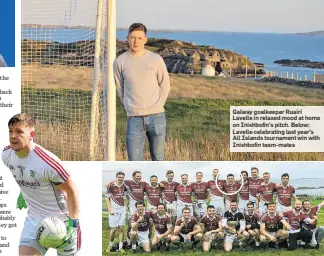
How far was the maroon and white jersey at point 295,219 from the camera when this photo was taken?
338 inches

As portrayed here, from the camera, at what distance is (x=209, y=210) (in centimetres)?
855

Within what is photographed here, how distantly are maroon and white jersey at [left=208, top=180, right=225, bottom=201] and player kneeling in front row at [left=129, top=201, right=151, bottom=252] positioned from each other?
60cm

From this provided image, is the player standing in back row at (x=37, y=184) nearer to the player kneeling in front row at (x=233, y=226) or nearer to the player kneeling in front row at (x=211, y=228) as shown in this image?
the player kneeling in front row at (x=211, y=228)

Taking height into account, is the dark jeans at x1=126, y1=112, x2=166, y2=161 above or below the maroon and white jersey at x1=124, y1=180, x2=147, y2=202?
above

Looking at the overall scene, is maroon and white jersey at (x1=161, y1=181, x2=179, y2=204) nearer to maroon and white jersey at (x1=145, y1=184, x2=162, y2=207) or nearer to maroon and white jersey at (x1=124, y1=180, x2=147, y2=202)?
maroon and white jersey at (x1=145, y1=184, x2=162, y2=207)

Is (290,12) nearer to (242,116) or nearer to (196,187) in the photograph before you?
(242,116)

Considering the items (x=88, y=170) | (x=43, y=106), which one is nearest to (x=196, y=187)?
(x=88, y=170)

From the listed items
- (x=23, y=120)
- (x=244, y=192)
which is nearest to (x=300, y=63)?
(x=244, y=192)

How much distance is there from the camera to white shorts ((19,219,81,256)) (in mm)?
8031

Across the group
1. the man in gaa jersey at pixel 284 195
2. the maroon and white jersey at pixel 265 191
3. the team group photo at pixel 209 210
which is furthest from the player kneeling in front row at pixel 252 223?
the man in gaa jersey at pixel 284 195

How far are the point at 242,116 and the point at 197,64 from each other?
62 centimetres

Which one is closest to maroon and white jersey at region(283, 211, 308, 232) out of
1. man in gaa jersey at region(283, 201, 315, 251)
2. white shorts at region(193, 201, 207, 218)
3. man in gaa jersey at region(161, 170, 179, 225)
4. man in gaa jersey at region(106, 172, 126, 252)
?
man in gaa jersey at region(283, 201, 315, 251)

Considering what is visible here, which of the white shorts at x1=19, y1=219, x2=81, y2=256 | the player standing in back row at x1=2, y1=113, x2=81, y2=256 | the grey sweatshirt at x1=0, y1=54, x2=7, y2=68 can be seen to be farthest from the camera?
the grey sweatshirt at x1=0, y1=54, x2=7, y2=68

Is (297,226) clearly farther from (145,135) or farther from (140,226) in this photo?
(145,135)
